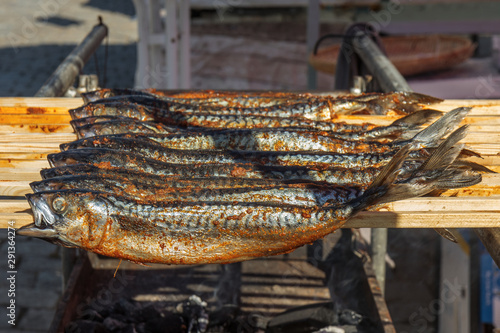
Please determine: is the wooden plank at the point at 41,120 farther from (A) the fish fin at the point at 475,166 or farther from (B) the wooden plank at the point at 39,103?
(A) the fish fin at the point at 475,166

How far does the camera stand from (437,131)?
2467 mm

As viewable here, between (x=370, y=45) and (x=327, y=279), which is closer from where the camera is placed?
(x=327, y=279)

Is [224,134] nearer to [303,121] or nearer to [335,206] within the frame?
[303,121]

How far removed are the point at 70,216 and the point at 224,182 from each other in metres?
0.67

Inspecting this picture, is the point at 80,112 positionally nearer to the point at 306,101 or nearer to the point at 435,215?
the point at 306,101

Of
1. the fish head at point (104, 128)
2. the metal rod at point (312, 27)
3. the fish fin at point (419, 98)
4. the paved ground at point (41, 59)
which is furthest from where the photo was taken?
the metal rod at point (312, 27)

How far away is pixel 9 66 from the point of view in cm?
→ 1273

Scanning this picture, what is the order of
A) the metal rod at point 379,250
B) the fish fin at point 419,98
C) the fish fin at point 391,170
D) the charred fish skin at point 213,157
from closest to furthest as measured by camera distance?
the fish fin at point 391,170 < the charred fish skin at point 213,157 < the fish fin at point 419,98 < the metal rod at point 379,250

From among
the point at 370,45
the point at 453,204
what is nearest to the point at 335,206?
the point at 453,204

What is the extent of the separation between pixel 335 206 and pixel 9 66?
1284cm

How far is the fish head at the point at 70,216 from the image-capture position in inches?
79.4

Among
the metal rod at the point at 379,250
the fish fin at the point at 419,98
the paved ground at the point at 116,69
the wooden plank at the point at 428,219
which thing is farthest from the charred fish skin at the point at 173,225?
the paved ground at the point at 116,69

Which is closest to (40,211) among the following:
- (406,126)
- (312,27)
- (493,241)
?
(406,126)

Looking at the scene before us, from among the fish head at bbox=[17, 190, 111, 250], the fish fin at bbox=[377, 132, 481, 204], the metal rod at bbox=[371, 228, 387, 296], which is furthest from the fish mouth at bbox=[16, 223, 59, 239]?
the metal rod at bbox=[371, 228, 387, 296]
